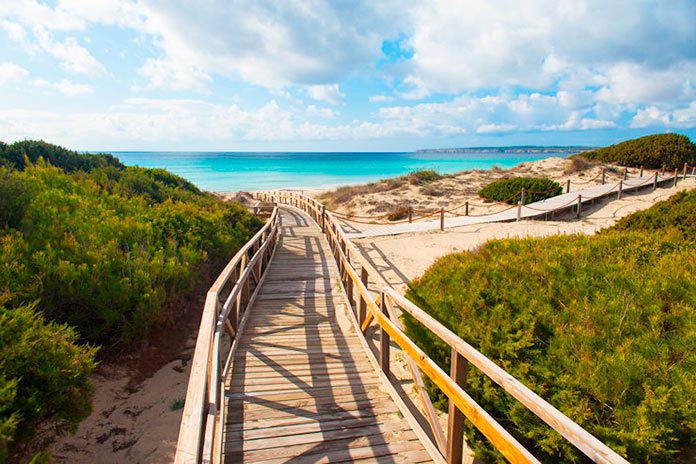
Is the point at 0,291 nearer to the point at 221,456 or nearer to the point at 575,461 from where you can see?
the point at 221,456

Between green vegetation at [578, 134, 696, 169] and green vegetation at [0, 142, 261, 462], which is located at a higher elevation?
green vegetation at [578, 134, 696, 169]

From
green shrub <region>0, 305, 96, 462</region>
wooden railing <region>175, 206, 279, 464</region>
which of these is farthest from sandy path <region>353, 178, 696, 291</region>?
green shrub <region>0, 305, 96, 462</region>

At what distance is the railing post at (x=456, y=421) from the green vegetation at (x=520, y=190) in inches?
615

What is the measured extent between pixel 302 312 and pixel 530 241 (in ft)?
11.5

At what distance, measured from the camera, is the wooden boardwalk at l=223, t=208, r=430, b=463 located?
9.68ft

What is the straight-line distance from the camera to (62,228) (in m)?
5.34

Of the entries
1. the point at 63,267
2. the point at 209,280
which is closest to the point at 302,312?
the point at 209,280

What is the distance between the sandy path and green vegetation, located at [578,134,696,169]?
17293mm

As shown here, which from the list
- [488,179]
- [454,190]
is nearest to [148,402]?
[454,190]

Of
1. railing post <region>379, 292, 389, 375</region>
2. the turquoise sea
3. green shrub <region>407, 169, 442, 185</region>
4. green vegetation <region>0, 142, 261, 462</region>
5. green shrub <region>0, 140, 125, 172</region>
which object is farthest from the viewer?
the turquoise sea

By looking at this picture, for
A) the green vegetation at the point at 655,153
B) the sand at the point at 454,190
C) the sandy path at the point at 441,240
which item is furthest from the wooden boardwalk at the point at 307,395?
the green vegetation at the point at 655,153

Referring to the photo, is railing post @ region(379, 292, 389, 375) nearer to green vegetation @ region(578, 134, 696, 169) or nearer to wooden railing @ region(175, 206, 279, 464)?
wooden railing @ region(175, 206, 279, 464)

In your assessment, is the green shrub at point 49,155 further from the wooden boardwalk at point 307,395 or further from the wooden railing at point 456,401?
the wooden railing at point 456,401

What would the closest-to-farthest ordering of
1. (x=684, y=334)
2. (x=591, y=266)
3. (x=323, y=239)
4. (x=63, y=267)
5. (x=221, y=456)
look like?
(x=684, y=334)
(x=221, y=456)
(x=591, y=266)
(x=63, y=267)
(x=323, y=239)
